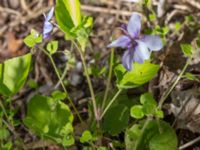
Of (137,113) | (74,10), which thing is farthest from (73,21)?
(137,113)

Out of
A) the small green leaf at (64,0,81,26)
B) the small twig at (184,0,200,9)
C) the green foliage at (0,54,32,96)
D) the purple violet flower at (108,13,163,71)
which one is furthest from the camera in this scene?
the small twig at (184,0,200,9)

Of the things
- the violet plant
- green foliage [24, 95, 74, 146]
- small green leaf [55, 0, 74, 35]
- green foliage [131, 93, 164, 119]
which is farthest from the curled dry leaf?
small green leaf [55, 0, 74, 35]

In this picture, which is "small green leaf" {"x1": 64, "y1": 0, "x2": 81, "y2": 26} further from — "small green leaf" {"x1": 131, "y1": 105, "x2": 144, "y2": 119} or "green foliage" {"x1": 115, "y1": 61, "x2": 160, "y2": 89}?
"small green leaf" {"x1": 131, "y1": 105, "x2": 144, "y2": 119}

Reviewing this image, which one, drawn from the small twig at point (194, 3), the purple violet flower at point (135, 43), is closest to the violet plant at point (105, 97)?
the purple violet flower at point (135, 43)

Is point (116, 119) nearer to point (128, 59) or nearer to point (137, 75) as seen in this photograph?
point (137, 75)

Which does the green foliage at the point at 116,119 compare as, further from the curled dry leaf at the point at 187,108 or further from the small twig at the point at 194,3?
the small twig at the point at 194,3

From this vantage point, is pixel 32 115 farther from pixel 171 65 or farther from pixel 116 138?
pixel 171 65
